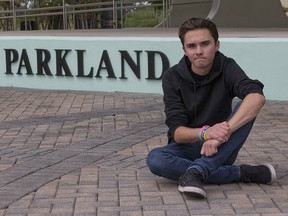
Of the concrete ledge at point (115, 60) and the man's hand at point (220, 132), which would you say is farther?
the concrete ledge at point (115, 60)

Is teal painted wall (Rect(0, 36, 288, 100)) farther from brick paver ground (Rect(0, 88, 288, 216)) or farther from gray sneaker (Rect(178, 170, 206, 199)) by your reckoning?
gray sneaker (Rect(178, 170, 206, 199))

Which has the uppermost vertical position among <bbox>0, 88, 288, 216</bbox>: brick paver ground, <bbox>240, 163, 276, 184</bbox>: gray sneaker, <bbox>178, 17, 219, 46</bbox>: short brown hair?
<bbox>178, 17, 219, 46</bbox>: short brown hair

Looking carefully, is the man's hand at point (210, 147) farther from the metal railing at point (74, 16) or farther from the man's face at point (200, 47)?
the metal railing at point (74, 16)

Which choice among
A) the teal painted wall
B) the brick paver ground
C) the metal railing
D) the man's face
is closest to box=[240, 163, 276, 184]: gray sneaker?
the brick paver ground

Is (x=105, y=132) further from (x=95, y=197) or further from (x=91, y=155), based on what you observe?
(x=95, y=197)

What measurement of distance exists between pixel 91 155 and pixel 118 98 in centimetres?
372

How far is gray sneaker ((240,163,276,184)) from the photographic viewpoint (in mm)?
4527

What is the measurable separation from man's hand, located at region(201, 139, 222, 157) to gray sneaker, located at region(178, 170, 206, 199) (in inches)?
6.4

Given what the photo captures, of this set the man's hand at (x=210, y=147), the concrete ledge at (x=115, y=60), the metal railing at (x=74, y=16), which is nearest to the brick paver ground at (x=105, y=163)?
the man's hand at (x=210, y=147)

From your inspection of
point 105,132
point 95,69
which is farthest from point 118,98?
point 105,132

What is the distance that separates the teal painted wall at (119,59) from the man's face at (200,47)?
14.8 ft

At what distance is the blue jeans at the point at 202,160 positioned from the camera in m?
4.20

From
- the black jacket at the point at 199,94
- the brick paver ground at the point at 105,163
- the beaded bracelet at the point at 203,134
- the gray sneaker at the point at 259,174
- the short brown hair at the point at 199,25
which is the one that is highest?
the short brown hair at the point at 199,25

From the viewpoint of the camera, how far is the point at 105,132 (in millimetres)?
6703
